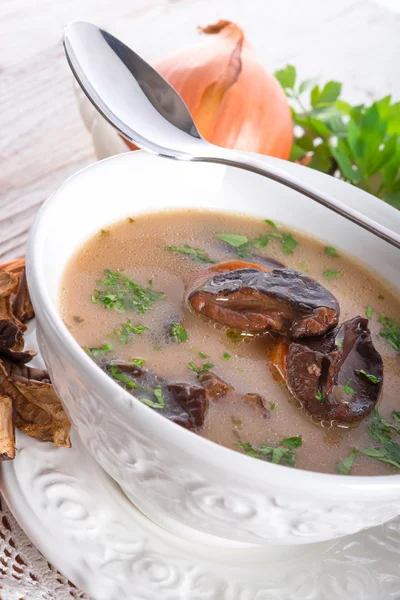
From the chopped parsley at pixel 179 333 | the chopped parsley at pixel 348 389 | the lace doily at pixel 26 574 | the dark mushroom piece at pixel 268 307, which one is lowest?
the lace doily at pixel 26 574

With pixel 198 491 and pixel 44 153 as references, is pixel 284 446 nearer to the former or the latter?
pixel 198 491

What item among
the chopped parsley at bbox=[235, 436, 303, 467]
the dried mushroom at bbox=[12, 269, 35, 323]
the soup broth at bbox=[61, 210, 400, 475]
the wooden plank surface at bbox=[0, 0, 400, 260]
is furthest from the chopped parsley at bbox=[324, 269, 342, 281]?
the wooden plank surface at bbox=[0, 0, 400, 260]

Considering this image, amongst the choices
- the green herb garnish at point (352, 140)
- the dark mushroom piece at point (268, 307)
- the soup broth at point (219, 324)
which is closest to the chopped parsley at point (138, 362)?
the soup broth at point (219, 324)

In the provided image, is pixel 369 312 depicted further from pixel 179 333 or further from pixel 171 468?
pixel 171 468

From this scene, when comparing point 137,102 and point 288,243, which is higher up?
point 137,102

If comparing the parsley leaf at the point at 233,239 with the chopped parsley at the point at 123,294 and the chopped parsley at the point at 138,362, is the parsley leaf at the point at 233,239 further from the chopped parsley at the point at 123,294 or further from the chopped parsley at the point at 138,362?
the chopped parsley at the point at 138,362

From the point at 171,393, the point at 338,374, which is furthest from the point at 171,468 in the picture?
the point at 338,374

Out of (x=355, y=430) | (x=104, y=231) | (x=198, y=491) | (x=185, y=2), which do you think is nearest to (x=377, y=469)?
(x=355, y=430)
